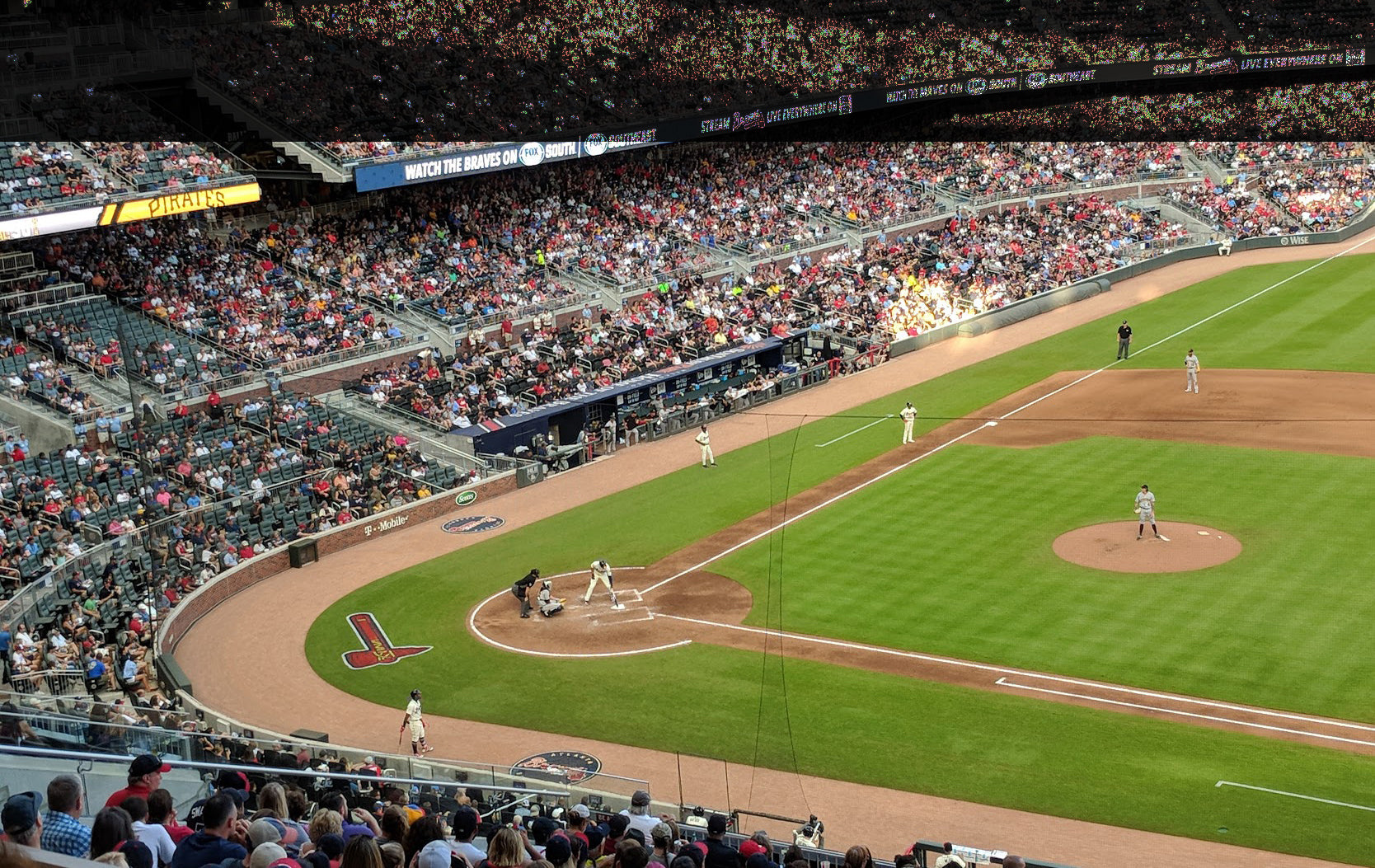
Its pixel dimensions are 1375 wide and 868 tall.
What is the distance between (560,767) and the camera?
21.0 meters

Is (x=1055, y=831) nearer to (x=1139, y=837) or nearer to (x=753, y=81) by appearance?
(x=1139, y=837)

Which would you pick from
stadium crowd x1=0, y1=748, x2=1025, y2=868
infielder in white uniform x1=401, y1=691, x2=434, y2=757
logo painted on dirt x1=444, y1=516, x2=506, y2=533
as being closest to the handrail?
stadium crowd x1=0, y1=748, x2=1025, y2=868

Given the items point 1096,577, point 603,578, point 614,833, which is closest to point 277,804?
point 614,833

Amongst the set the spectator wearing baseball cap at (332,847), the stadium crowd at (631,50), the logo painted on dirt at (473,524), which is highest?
the stadium crowd at (631,50)

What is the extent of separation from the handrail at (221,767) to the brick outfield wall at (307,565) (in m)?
7.49

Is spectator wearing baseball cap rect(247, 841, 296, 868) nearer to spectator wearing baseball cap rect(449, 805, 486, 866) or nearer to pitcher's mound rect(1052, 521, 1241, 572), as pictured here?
spectator wearing baseball cap rect(449, 805, 486, 866)

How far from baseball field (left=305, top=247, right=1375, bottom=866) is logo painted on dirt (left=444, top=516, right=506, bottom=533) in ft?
2.69

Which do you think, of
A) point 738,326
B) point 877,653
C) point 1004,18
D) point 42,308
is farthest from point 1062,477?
point 1004,18

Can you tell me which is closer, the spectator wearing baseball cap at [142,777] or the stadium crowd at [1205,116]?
the spectator wearing baseball cap at [142,777]

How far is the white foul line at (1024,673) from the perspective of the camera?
68.8 ft

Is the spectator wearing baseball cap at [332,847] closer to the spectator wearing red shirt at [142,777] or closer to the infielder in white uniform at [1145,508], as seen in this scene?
the spectator wearing red shirt at [142,777]


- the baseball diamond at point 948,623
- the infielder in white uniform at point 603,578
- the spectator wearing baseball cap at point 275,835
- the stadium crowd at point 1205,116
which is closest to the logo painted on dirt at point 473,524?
the baseball diamond at point 948,623

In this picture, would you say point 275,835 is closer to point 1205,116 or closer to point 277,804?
point 277,804

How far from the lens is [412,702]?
2178cm
